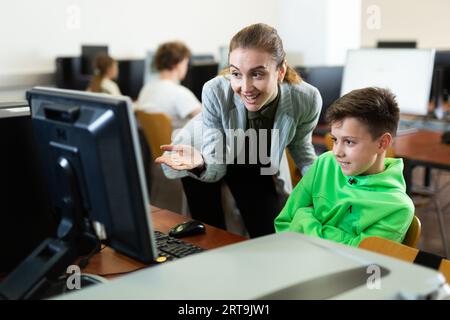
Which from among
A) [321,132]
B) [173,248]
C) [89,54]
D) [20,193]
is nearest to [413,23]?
[89,54]

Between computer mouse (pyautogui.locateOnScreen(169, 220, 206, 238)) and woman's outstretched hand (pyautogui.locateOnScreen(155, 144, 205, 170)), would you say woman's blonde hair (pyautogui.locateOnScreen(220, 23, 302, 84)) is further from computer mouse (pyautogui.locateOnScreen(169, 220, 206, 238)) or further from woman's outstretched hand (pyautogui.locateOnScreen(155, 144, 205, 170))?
computer mouse (pyautogui.locateOnScreen(169, 220, 206, 238))

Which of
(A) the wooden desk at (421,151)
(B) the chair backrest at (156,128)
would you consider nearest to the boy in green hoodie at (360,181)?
(A) the wooden desk at (421,151)

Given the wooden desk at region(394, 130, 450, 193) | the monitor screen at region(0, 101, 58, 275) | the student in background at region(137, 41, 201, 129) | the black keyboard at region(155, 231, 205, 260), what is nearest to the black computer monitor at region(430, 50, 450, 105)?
the wooden desk at region(394, 130, 450, 193)

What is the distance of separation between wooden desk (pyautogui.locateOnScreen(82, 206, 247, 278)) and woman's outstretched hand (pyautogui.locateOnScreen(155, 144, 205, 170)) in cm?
15

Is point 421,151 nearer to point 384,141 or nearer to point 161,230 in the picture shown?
point 384,141

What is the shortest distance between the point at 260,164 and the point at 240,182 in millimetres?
110

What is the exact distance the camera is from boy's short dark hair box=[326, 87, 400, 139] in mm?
1523

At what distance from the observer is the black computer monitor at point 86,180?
890 mm

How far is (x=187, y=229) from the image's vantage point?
1508 mm

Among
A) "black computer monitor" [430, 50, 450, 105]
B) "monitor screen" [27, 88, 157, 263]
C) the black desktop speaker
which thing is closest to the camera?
"monitor screen" [27, 88, 157, 263]

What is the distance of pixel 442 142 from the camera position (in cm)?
298

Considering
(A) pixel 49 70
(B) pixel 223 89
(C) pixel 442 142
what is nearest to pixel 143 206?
(B) pixel 223 89

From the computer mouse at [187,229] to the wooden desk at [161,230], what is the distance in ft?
0.04

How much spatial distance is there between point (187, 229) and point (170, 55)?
247 cm
